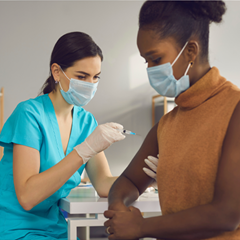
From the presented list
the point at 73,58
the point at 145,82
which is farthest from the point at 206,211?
the point at 145,82

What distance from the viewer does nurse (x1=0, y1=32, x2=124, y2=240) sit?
112 cm

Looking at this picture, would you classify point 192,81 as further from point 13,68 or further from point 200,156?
point 13,68

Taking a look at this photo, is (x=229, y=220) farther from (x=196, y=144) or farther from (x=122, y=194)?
(x=122, y=194)

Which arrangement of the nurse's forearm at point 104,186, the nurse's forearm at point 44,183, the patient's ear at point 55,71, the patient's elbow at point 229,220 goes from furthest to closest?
the patient's ear at point 55,71 → the nurse's forearm at point 104,186 → the nurse's forearm at point 44,183 → the patient's elbow at point 229,220

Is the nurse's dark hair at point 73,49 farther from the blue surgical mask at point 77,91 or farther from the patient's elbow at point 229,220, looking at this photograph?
the patient's elbow at point 229,220

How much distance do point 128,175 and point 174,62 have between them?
1.34ft

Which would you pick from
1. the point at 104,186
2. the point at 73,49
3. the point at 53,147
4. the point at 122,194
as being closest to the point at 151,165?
the point at 122,194

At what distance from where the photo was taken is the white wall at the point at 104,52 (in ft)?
9.44

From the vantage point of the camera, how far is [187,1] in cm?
75

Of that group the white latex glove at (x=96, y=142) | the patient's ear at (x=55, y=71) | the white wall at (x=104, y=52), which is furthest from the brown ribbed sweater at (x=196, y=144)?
the white wall at (x=104, y=52)

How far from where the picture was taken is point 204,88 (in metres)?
0.73

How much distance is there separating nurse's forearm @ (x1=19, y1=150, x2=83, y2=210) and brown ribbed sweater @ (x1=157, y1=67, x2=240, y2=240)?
1.52ft

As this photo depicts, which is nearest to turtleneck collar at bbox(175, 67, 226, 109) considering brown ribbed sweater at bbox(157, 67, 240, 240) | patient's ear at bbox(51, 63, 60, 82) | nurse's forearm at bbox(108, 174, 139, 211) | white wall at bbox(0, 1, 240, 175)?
brown ribbed sweater at bbox(157, 67, 240, 240)

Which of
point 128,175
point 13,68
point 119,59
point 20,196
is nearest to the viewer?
point 128,175
